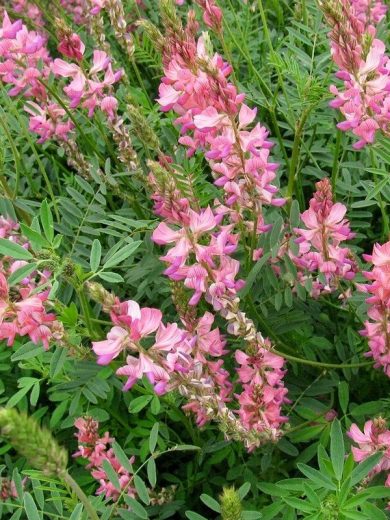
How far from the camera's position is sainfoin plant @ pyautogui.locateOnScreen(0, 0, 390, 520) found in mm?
1692

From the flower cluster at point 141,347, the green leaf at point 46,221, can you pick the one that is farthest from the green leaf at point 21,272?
the flower cluster at point 141,347

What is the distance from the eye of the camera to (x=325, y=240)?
192 cm

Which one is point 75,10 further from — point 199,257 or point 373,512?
point 373,512

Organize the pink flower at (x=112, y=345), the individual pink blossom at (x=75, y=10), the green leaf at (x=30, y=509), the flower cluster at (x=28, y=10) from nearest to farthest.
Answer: the pink flower at (x=112, y=345) → the green leaf at (x=30, y=509) → the flower cluster at (x=28, y=10) → the individual pink blossom at (x=75, y=10)

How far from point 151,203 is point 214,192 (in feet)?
2.03

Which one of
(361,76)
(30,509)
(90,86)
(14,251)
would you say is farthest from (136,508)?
(90,86)

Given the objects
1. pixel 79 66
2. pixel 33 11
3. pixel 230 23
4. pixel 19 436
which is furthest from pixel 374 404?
pixel 33 11

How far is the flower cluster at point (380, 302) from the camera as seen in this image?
1.72m

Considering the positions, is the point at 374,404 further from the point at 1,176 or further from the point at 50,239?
the point at 1,176

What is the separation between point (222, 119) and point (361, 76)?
14.6 inches

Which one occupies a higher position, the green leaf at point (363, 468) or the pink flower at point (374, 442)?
the green leaf at point (363, 468)

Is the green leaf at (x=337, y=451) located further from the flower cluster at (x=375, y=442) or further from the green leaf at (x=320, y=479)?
the flower cluster at (x=375, y=442)

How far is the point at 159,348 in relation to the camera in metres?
1.67

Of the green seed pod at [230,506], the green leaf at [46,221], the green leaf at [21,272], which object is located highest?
the green leaf at [46,221]
